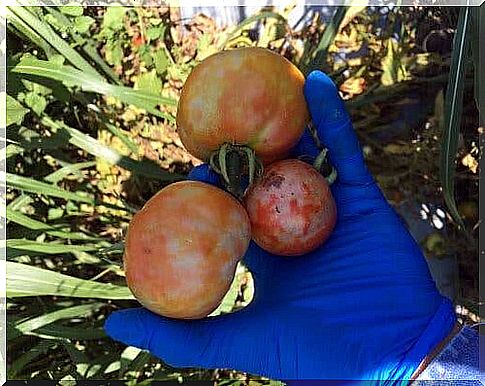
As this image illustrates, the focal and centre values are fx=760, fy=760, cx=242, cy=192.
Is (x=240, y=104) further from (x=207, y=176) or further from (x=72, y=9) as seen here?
(x=72, y=9)

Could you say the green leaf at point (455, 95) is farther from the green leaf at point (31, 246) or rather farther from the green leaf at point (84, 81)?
the green leaf at point (31, 246)

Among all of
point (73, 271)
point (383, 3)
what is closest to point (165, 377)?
point (73, 271)

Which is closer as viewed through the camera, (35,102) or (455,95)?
(455,95)

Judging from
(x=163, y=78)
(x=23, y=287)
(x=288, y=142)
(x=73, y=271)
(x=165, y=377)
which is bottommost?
(x=165, y=377)

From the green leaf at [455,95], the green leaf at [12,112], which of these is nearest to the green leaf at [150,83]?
the green leaf at [12,112]

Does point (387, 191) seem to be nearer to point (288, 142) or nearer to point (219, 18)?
point (219, 18)

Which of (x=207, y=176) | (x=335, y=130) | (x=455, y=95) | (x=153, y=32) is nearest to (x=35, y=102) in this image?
(x=153, y=32)

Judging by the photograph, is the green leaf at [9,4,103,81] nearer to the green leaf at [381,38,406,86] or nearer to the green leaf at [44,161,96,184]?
the green leaf at [44,161,96,184]
